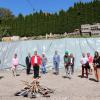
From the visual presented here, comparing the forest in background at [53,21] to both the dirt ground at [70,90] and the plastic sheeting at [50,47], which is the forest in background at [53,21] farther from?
the dirt ground at [70,90]

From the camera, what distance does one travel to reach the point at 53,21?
61750 millimetres

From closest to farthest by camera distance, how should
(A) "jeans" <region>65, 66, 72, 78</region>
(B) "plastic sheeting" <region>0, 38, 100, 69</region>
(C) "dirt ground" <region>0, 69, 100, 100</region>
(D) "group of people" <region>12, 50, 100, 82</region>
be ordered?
1. (C) "dirt ground" <region>0, 69, 100, 100</region>
2. (D) "group of people" <region>12, 50, 100, 82</region>
3. (A) "jeans" <region>65, 66, 72, 78</region>
4. (B) "plastic sheeting" <region>0, 38, 100, 69</region>

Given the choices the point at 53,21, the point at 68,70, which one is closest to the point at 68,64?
the point at 68,70

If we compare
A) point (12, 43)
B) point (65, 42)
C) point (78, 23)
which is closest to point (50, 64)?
point (65, 42)

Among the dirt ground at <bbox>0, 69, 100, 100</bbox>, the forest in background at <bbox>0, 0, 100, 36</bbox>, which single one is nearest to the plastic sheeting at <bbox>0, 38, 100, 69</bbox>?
the dirt ground at <bbox>0, 69, 100, 100</bbox>

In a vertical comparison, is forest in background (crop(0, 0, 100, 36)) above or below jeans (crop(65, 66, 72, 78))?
above

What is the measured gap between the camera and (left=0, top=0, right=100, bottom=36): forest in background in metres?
57.2

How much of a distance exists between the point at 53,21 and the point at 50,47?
30777 mm

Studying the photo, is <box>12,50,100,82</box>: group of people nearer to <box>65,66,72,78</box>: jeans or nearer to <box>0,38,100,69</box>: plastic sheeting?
<box>65,66,72,78</box>: jeans

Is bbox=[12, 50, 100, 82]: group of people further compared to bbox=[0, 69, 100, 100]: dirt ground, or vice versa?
bbox=[12, 50, 100, 82]: group of people

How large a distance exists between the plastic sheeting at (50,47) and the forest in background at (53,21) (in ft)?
82.2

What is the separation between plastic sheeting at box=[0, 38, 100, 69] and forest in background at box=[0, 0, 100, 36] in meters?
25.0

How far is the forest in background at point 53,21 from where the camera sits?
57.2 metres

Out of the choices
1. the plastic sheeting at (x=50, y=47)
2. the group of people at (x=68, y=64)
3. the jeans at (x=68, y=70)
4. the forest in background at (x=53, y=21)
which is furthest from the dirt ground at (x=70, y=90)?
the forest in background at (x=53, y=21)
